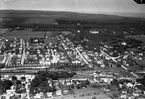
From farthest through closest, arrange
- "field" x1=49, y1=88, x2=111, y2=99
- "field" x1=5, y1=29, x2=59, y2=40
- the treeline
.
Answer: "field" x1=5, y1=29, x2=59, y2=40 → the treeline → "field" x1=49, y1=88, x2=111, y2=99

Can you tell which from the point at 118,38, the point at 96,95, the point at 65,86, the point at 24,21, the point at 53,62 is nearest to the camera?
the point at 96,95

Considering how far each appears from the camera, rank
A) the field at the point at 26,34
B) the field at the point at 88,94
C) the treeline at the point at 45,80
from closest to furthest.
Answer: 1. the field at the point at 88,94
2. the treeline at the point at 45,80
3. the field at the point at 26,34

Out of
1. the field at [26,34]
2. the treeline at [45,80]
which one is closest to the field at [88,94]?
the treeline at [45,80]

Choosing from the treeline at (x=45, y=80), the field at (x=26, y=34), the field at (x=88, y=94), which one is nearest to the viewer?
the field at (x=88, y=94)

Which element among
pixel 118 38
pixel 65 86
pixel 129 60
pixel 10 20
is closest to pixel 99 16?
pixel 118 38

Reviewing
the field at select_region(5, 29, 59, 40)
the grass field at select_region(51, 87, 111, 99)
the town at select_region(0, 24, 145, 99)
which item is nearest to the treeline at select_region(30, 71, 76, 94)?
the town at select_region(0, 24, 145, 99)

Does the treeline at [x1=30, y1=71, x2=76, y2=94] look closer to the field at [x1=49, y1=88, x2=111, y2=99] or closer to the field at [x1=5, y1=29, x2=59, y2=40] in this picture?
the field at [x1=49, y1=88, x2=111, y2=99]

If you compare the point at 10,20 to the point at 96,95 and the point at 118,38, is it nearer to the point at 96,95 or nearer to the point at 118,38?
the point at 118,38

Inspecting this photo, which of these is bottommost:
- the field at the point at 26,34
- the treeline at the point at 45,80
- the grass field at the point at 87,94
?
the grass field at the point at 87,94

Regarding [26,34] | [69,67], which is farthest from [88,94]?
[26,34]

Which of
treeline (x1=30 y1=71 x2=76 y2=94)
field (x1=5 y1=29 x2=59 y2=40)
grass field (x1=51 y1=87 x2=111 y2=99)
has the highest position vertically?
field (x1=5 y1=29 x2=59 y2=40)

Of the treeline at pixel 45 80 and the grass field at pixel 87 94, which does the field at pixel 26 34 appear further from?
the grass field at pixel 87 94
